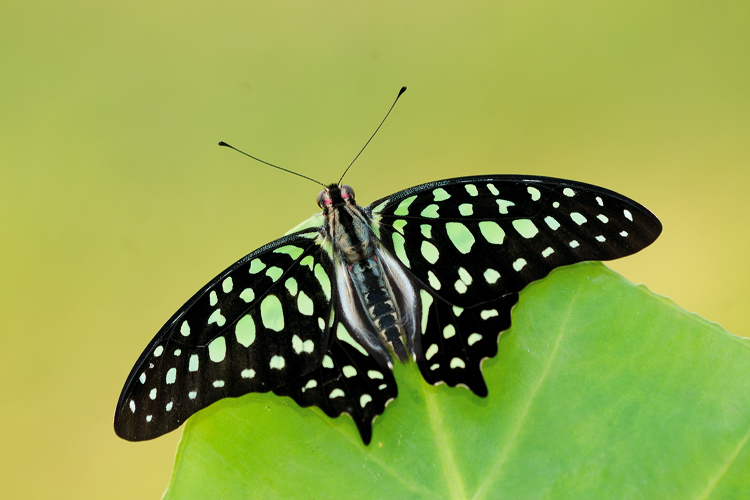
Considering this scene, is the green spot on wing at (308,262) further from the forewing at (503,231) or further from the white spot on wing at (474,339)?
the white spot on wing at (474,339)

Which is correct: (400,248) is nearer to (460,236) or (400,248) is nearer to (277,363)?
(460,236)

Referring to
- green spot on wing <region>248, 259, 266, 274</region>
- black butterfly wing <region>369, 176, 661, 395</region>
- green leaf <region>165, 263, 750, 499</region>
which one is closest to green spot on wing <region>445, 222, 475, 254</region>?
black butterfly wing <region>369, 176, 661, 395</region>

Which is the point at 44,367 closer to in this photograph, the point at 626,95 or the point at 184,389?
the point at 184,389

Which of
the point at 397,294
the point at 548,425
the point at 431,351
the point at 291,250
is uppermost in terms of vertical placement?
the point at 291,250

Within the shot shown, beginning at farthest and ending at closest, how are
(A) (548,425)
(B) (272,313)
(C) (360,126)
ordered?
(C) (360,126) < (B) (272,313) < (A) (548,425)

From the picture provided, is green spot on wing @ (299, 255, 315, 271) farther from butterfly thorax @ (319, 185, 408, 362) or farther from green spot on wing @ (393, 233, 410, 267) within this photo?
green spot on wing @ (393, 233, 410, 267)

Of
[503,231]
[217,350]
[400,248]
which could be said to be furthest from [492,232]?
[217,350]

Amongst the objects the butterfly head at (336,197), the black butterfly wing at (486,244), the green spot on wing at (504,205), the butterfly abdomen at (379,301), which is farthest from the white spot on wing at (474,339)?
the butterfly head at (336,197)

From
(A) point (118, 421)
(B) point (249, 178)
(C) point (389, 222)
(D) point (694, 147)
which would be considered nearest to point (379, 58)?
(B) point (249, 178)
